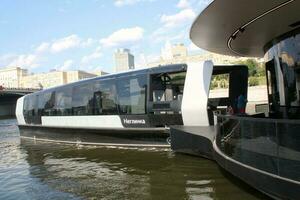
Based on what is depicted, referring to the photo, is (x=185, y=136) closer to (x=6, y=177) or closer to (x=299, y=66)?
(x=299, y=66)

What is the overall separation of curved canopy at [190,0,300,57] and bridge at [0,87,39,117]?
80964 millimetres

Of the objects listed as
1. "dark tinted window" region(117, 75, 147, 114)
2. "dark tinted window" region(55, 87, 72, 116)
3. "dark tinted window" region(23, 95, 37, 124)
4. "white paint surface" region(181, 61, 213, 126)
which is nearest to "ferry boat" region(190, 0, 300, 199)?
"white paint surface" region(181, 61, 213, 126)

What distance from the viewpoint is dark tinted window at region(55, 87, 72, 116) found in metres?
20.8

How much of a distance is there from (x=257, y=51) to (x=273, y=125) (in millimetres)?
11005

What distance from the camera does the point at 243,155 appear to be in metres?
8.48

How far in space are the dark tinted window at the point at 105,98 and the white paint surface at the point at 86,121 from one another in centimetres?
23

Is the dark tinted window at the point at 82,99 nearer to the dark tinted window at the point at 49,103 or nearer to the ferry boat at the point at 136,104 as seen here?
the ferry boat at the point at 136,104

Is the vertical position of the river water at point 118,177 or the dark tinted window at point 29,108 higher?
the dark tinted window at point 29,108

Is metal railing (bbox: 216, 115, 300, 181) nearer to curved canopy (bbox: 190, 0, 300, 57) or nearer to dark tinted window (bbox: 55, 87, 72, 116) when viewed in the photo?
curved canopy (bbox: 190, 0, 300, 57)

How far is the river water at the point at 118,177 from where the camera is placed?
30.7 ft

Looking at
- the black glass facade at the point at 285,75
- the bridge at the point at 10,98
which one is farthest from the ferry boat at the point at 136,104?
the bridge at the point at 10,98

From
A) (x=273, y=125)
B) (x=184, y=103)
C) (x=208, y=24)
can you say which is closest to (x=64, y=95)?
(x=184, y=103)

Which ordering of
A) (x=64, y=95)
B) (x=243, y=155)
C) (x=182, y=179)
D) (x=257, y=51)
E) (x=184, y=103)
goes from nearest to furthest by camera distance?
1. (x=243, y=155)
2. (x=182, y=179)
3. (x=184, y=103)
4. (x=257, y=51)
5. (x=64, y=95)

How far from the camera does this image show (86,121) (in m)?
19.2
